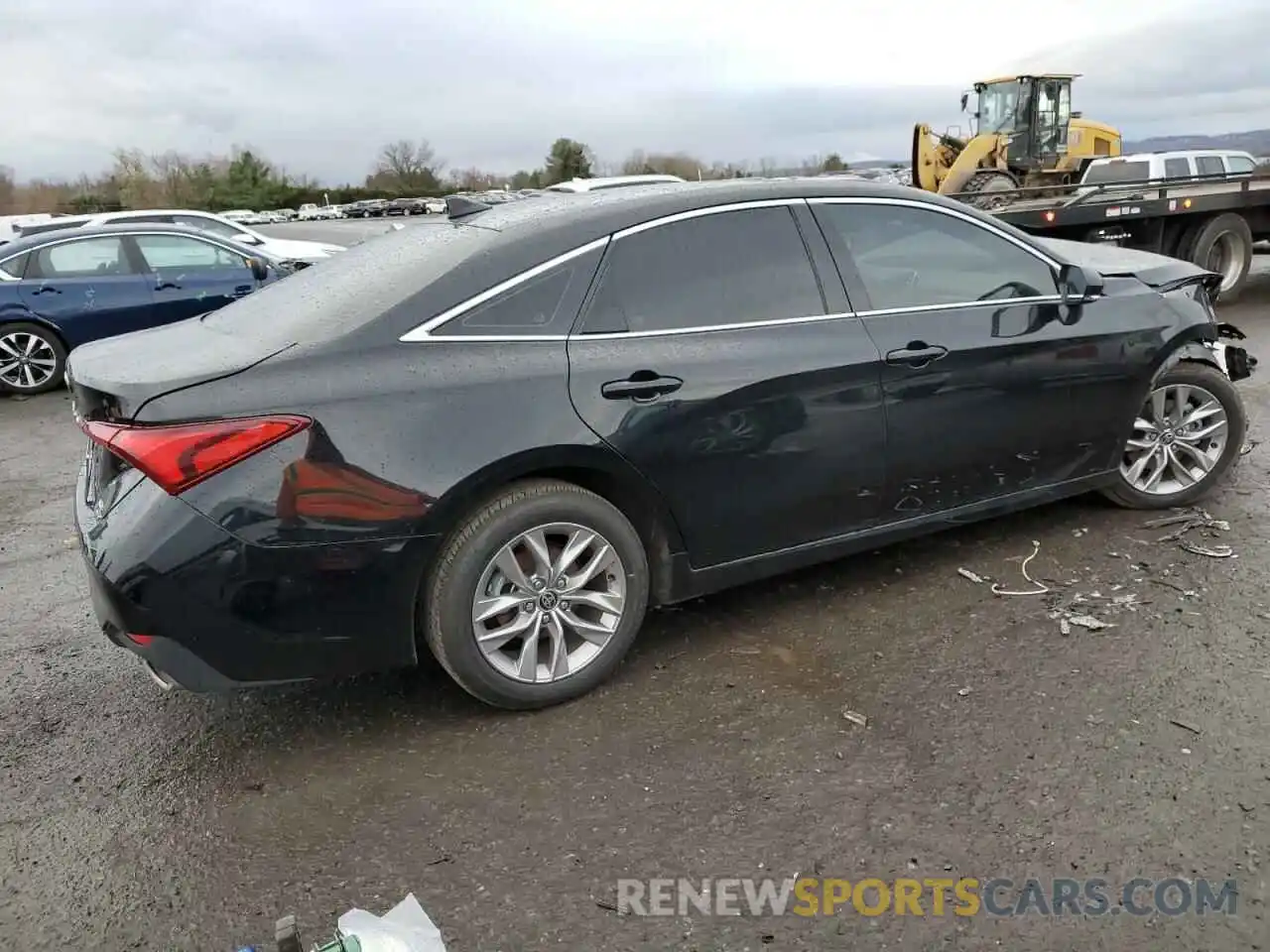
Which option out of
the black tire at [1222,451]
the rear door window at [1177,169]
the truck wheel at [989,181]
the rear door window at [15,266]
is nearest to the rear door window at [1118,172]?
the rear door window at [1177,169]

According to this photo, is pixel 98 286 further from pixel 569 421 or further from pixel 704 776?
pixel 704 776

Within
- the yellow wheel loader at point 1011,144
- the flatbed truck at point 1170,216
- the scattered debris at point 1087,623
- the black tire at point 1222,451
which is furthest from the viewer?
the yellow wheel loader at point 1011,144

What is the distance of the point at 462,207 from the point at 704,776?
2378mm

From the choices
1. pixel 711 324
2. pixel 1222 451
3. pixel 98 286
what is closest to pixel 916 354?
pixel 711 324

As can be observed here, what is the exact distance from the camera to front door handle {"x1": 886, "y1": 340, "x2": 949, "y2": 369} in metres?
3.68

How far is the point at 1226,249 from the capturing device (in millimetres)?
11586

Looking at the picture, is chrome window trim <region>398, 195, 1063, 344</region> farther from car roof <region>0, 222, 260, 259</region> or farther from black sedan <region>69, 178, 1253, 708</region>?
car roof <region>0, 222, 260, 259</region>

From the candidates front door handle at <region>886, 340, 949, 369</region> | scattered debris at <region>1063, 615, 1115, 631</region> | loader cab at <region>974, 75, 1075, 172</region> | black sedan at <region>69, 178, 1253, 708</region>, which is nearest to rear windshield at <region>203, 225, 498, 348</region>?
black sedan at <region>69, 178, 1253, 708</region>

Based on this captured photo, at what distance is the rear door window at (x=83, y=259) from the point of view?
9492 millimetres

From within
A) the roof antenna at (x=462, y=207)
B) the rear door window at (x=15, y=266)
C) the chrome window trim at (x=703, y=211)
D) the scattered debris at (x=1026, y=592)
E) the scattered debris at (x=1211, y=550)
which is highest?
the roof antenna at (x=462, y=207)

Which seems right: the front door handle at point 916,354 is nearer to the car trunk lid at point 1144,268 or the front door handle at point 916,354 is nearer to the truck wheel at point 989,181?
the car trunk lid at point 1144,268

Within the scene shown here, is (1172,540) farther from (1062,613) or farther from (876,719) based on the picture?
(876,719)

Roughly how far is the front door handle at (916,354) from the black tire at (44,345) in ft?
27.8

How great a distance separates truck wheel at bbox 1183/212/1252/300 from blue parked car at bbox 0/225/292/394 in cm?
1030
